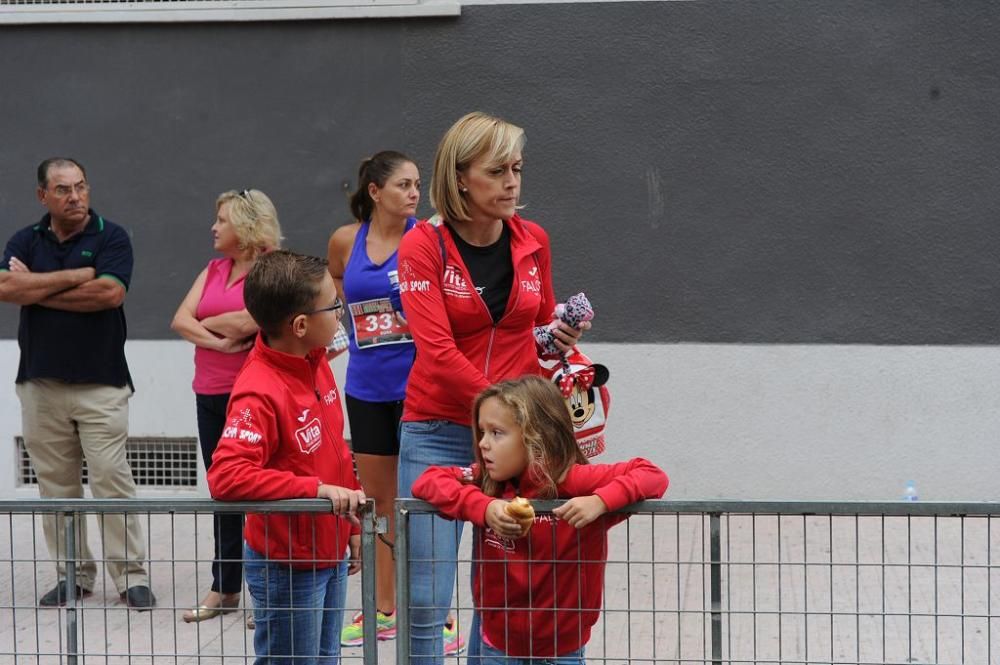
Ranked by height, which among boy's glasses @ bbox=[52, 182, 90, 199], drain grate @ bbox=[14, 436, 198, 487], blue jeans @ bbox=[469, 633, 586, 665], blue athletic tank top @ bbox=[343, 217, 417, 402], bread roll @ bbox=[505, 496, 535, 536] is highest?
boy's glasses @ bbox=[52, 182, 90, 199]

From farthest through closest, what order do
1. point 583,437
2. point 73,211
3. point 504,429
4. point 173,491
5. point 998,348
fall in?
point 173,491, point 998,348, point 73,211, point 583,437, point 504,429

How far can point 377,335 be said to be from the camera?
5848 millimetres

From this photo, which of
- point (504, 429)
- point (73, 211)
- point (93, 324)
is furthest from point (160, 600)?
point (504, 429)

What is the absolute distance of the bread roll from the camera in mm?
3652

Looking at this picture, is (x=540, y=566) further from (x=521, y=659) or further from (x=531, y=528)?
→ (x=521, y=659)

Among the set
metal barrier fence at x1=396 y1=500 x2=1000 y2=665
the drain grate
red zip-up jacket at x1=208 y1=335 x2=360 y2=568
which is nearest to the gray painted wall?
the drain grate

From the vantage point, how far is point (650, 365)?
8.23m

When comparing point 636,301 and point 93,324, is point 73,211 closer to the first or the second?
point 93,324

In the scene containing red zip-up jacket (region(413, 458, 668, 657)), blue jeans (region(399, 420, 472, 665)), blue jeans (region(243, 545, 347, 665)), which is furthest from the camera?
blue jeans (region(399, 420, 472, 665))

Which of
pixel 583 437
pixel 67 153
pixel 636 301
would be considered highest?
pixel 67 153

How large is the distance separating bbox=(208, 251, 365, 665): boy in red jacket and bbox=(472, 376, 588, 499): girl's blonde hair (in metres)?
0.49

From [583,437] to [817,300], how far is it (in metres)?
3.71

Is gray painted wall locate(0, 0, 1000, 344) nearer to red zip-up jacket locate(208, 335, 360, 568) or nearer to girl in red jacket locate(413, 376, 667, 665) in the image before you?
red zip-up jacket locate(208, 335, 360, 568)

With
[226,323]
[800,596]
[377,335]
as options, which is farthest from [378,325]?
[800,596]
